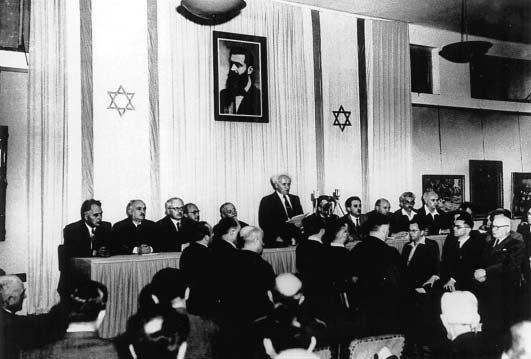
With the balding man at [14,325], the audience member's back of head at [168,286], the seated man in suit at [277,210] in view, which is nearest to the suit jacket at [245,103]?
the seated man in suit at [277,210]

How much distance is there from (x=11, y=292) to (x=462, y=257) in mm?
4693

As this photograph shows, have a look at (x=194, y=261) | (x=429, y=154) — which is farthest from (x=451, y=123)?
(x=194, y=261)

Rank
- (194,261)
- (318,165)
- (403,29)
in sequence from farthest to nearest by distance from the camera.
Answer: (403,29), (318,165), (194,261)

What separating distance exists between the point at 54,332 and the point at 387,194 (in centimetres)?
719

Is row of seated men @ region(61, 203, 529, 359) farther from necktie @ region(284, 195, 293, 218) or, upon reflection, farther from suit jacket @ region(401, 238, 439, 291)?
necktie @ region(284, 195, 293, 218)

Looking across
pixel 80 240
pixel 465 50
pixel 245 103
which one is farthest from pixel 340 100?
pixel 80 240

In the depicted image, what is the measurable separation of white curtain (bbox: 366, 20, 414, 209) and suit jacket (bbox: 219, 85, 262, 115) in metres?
2.62

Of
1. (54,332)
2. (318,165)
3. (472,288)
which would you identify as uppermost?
(318,165)

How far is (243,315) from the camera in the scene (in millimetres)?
4234

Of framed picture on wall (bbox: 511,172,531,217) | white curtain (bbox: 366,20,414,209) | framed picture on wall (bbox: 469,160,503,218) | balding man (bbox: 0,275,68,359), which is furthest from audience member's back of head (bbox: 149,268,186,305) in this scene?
framed picture on wall (bbox: 511,172,531,217)

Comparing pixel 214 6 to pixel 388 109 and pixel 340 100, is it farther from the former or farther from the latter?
pixel 388 109

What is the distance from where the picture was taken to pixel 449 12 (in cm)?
1121

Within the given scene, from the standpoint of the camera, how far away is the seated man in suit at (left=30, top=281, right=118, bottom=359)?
8.55 ft

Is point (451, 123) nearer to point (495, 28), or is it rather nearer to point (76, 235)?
point (495, 28)
